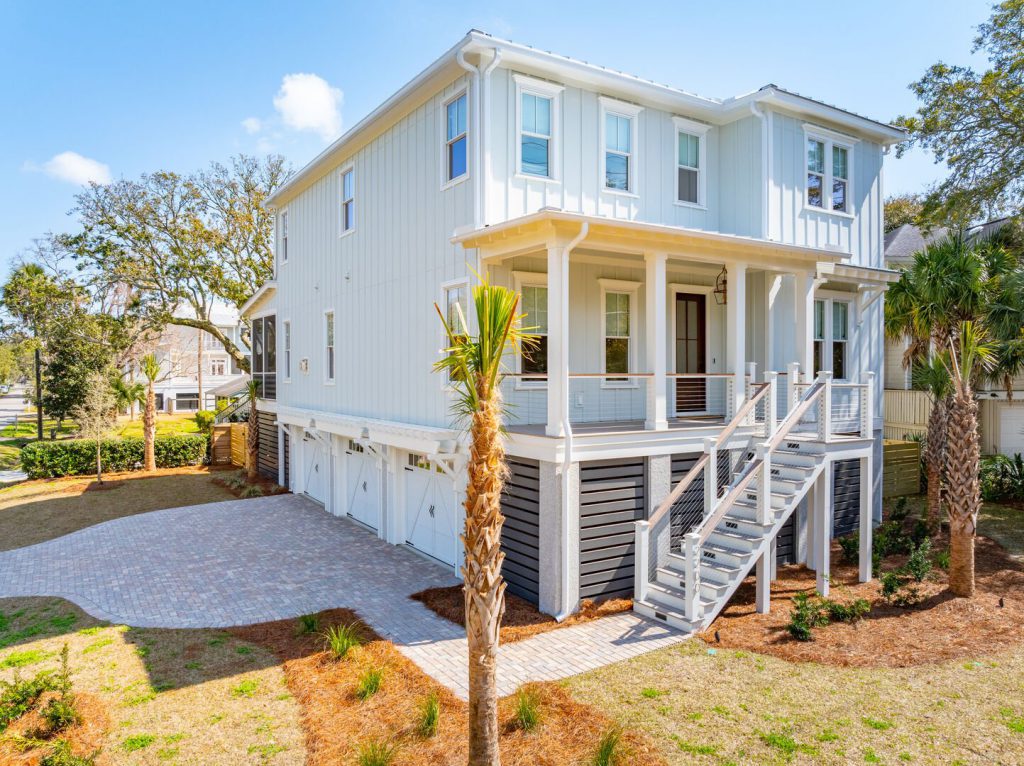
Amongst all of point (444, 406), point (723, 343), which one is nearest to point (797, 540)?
point (723, 343)

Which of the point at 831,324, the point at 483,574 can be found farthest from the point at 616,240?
the point at 831,324

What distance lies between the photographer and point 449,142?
1113 cm

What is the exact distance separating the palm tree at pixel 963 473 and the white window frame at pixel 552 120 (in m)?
6.78

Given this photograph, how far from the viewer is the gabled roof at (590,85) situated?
33.5 feet

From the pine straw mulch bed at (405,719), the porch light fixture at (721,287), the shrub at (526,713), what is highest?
the porch light fixture at (721,287)

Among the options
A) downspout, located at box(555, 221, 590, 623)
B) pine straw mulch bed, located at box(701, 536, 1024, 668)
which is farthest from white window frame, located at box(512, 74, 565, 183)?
pine straw mulch bed, located at box(701, 536, 1024, 668)

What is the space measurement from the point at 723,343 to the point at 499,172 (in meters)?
6.47

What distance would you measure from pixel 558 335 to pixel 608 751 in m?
5.10

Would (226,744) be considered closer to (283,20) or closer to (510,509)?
(510,509)

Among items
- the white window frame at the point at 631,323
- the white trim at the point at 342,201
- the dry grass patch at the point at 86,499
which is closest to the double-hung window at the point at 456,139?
the white window frame at the point at 631,323

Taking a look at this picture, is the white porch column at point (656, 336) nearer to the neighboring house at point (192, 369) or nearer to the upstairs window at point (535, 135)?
the upstairs window at point (535, 135)

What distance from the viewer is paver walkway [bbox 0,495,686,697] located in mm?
7992

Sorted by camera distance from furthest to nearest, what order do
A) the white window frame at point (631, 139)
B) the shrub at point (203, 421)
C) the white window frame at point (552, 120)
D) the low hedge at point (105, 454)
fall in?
the shrub at point (203, 421), the low hedge at point (105, 454), the white window frame at point (631, 139), the white window frame at point (552, 120)

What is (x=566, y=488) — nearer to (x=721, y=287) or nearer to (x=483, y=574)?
(x=483, y=574)
